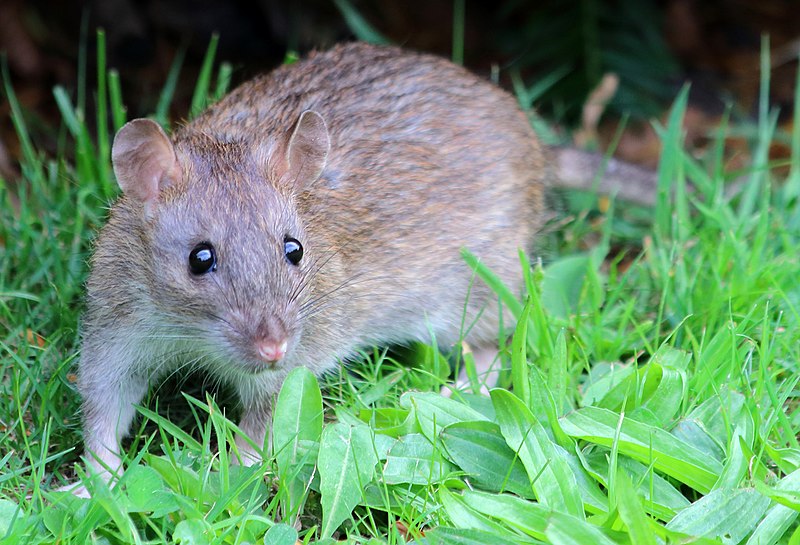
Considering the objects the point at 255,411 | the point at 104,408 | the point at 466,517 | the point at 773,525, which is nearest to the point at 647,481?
the point at 773,525

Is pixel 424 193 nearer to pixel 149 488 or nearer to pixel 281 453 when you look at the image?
pixel 281 453

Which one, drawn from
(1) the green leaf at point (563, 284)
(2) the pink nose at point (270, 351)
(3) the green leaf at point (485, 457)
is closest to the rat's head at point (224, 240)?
(2) the pink nose at point (270, 351)

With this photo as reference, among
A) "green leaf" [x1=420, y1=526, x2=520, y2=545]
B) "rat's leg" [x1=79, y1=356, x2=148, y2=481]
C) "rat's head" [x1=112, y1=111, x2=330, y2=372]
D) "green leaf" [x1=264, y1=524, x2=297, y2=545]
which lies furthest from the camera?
"rat's leg" [x1=79, y1=356, x2=148, y2=481]

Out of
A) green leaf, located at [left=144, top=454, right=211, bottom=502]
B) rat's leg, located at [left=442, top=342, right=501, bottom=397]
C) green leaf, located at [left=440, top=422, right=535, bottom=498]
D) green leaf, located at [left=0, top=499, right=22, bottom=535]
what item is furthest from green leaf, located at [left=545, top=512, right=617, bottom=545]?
green leaf, located at [left=0, top=499, right=22, bottom=535]

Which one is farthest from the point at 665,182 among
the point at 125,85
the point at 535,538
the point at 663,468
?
the point at 125,85

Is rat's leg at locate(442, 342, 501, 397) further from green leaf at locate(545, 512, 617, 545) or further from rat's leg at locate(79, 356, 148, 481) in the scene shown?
rat's leg at locate(79, 356, 148, 481)

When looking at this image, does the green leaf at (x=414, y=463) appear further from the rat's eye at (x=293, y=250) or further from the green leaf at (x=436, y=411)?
the rat's eye at (x=293, y=250)

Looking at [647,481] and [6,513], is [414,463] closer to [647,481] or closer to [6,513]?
[647,481]
